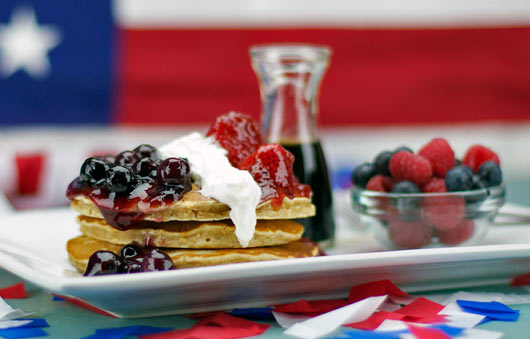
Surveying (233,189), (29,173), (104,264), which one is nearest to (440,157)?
(233,189)

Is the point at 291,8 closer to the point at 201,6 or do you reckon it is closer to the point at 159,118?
the point at 201,6

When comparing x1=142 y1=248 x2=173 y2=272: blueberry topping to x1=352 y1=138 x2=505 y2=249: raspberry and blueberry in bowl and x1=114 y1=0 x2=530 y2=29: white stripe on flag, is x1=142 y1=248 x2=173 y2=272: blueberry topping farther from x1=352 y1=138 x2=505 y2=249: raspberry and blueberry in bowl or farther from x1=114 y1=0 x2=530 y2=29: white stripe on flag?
x1=114 y1=0 x2=530 y2=29: white stripe on flag

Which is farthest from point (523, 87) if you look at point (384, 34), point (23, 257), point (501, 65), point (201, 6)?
point (23, 257)

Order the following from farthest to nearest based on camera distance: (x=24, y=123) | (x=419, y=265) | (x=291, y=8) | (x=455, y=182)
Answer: (x=291, y=8)
(x=24, y=123)
(x=455, y=182)
(x=419, y=265)

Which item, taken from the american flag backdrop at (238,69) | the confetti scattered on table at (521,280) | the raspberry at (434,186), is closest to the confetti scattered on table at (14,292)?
the raspberry at (434,186)

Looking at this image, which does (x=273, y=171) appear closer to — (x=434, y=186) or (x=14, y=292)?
(x=434, y=186)

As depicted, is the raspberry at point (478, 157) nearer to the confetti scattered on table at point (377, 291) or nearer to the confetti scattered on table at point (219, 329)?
the confetti scattered on table at point (377, 291)

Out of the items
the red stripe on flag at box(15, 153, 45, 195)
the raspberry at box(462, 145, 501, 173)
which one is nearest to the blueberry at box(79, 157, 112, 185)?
the raspberry at box(462, 145, 501, 173)
